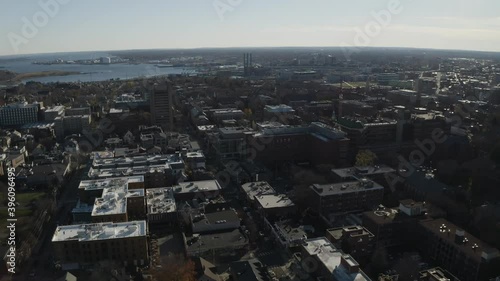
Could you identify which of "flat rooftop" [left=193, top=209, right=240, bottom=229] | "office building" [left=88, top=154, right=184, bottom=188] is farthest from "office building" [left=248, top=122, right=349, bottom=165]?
"flat rooftop" [left=193, top=209, right=240, bottom=229]

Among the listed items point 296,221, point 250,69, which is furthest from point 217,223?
point 250,69

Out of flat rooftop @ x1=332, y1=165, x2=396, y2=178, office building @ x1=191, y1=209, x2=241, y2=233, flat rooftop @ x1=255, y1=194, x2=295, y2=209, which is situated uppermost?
flat rooftop @ x1=332, y1=165, x2=396, y2=178

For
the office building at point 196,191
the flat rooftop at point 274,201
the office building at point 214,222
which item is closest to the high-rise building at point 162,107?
the office building at point 196,191

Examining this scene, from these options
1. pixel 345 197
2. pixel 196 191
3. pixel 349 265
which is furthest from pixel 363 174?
pixel 349 265

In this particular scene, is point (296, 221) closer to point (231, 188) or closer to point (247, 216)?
point (247, 216)

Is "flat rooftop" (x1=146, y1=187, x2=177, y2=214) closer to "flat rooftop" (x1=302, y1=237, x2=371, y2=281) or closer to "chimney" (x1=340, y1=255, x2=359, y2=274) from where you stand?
"flat rooftop" (x1=302, y1=237, x2=371, y2=281)

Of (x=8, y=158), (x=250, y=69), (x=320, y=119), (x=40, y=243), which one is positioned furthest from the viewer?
(x=250, y=69)

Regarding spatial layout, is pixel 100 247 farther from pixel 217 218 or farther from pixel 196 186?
pixel 196 186

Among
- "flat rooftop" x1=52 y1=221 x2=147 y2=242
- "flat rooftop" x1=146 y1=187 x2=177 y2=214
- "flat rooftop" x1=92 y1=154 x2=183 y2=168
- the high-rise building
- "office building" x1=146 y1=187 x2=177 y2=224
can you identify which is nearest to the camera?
"flat rooftop" x1=52 y1=221 x2=147 y2=242
